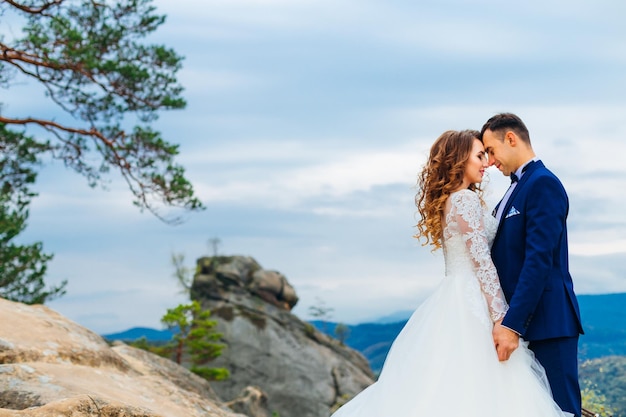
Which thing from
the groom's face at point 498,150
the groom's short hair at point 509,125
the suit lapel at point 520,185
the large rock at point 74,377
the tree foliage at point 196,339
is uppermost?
the tree foliage at point 196,339

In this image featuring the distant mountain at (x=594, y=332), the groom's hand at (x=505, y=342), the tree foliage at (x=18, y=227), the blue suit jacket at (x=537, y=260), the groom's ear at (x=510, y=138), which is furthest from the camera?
the distant mountain at (x=594, y=332)

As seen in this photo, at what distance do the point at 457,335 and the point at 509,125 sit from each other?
4.96 ft

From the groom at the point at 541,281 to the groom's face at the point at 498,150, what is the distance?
14cm

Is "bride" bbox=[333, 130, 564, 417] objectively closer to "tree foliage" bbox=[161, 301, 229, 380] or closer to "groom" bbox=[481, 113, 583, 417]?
"groom" bbox=[481, 113, 583, 417]

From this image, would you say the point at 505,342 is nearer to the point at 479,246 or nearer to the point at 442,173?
the point at 479,246

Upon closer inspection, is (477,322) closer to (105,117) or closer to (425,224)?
(425,224)

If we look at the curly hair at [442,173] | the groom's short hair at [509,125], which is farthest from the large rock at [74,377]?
the groom's short hair at [509,125]

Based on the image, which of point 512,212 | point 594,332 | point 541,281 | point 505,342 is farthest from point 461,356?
point 594,332

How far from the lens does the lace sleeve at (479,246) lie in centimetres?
545

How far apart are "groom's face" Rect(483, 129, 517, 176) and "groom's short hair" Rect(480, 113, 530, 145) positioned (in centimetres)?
4

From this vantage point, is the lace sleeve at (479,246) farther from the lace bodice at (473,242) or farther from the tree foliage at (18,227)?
the tree foliage at (18,227)

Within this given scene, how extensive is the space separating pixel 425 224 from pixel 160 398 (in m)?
2.86

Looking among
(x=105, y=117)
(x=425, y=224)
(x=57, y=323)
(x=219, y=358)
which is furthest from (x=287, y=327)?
(x=425, y=224)

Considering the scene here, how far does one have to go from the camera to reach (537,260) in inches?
205
